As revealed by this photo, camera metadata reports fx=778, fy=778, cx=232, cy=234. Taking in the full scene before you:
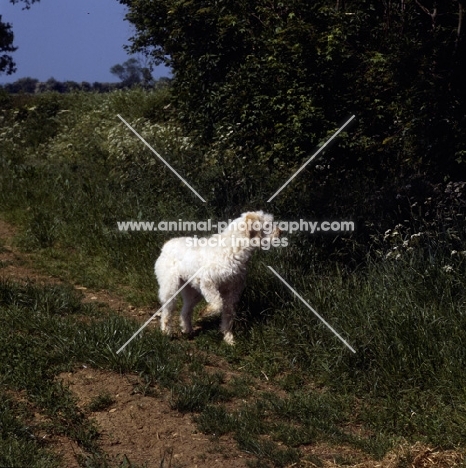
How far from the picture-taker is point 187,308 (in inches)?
311

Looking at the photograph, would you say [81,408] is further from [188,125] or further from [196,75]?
[188,125]

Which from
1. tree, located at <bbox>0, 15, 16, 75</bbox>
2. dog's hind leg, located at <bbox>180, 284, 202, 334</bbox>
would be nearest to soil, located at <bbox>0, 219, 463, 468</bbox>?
dog's hind leg, located at <bbox>180, 284, 202, 334</bbox>

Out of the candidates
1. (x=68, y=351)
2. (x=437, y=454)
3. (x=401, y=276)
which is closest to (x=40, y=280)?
(x=68, y=351)

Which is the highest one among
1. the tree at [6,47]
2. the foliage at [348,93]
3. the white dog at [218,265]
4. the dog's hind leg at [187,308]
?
the tree at [6,47]

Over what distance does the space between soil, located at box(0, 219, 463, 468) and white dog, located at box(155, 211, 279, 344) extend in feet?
4.69

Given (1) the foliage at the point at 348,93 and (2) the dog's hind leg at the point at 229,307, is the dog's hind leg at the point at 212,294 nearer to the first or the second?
Answer: (2) the dog's hind leg at the point at 229,307

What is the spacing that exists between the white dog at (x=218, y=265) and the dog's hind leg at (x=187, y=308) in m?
0.01

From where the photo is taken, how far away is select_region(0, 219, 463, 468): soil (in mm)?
5281

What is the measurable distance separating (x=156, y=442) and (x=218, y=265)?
2237 millimetres

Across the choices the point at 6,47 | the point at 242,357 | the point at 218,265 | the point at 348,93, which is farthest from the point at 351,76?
the point at 6,47

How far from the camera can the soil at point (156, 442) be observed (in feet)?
17.3

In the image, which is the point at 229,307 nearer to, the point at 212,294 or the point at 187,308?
the point at 212,294

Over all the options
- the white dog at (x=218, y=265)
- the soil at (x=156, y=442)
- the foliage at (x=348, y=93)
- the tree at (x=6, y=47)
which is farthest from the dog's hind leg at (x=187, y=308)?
the tree at (x=6, y=47)

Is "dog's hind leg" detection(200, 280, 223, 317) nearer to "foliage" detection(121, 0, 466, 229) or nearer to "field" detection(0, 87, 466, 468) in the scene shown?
"field" detection(0, 87, 466, 468)
